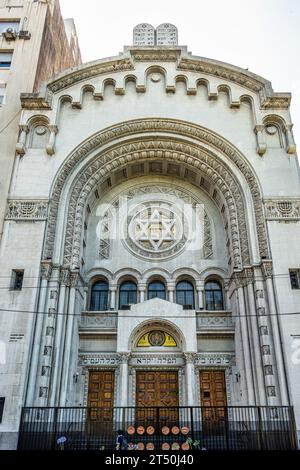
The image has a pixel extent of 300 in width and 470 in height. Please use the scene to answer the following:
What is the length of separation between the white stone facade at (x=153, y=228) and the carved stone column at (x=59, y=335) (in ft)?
0.22

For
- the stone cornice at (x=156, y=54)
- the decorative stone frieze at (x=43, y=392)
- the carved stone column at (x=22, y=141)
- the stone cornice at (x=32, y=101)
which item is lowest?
the decorative stone frieze at (x=43, y=392)

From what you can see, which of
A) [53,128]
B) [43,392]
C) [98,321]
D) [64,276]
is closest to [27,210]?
[64,276]

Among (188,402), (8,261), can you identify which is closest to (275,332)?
(188,402)

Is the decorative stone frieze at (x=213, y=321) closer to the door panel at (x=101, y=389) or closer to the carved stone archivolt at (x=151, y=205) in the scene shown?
the carved stone archivolt at (x=151, y=205)

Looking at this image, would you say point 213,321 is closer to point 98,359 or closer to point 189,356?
point 189,356

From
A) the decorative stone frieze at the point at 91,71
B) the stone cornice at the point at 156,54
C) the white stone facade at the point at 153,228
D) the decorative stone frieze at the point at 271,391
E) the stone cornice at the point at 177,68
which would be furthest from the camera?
the stone cornice at the point at 156,54

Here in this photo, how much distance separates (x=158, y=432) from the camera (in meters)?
13.1

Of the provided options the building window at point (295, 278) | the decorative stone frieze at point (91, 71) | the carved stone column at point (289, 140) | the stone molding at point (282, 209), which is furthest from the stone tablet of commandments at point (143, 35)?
the building window at point (295, 278)

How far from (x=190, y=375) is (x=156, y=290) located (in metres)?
4.80

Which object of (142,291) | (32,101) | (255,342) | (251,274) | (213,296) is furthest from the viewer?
(32,101)

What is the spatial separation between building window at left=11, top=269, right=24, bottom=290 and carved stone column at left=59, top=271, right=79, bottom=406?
2.25 meters

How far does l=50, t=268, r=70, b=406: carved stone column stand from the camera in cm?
1614

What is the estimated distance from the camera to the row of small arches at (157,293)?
66.2ft
